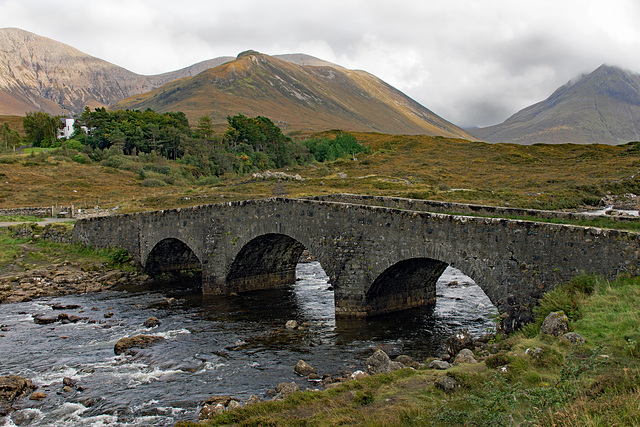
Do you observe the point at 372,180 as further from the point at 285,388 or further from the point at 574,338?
the point at 574,338

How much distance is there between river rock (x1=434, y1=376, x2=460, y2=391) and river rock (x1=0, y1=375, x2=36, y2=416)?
1120cm

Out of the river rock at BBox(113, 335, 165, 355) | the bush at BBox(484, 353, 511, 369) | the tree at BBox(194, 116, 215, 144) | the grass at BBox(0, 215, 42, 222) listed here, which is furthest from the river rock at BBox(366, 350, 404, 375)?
the tree at BBox(194, 116, 215, 144)

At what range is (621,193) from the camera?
49.7m

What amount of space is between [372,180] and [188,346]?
43.2 m

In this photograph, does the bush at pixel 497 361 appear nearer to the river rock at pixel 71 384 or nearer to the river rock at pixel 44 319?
the river rock at pixel 71 384

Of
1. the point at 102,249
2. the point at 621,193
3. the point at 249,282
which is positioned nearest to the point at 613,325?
the point at 249,282

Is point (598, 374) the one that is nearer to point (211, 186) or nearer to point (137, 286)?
point (137, 286)

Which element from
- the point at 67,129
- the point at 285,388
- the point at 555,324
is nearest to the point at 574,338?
the point at 555,324

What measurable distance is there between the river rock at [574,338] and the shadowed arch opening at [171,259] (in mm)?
24543

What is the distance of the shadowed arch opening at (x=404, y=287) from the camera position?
19578 millimetres

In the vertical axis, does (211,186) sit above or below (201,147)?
below

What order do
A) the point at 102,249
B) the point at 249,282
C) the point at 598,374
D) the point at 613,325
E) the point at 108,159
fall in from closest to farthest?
the point at 598,374, the point at 613,325, the point at 249,282, the point at 102,249, the point at 108,159

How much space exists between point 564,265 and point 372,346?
701 cm

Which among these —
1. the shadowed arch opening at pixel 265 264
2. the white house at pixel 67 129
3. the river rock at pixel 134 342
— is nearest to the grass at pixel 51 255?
the shadowed arch opening at pixel 265 264
